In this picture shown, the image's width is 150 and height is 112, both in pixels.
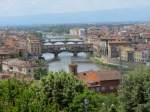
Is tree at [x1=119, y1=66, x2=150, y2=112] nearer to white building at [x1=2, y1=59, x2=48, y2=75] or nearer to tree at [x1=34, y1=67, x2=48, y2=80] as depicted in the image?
tree at [x1=34, y1=67, x2=48, y2=80]

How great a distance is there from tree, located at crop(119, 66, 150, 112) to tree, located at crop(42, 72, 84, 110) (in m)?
2.59

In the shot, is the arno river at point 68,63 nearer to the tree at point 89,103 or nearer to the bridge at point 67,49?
the bridge at point 67,49

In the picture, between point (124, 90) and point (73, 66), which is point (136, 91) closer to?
point (124, 90)

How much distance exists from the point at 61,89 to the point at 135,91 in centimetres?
330

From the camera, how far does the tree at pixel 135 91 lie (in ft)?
27.8

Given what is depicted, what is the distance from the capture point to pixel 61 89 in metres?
11.5

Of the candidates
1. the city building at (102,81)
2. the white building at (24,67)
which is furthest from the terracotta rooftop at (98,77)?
the white building at (24,67)

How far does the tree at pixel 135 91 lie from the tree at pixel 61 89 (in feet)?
8.51

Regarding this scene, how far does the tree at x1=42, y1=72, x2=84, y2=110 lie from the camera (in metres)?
11.3

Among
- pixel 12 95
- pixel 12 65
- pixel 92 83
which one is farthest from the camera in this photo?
pixel 12 65

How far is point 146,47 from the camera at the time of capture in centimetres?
4234

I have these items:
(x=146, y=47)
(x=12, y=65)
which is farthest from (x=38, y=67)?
(x=146, y=47)

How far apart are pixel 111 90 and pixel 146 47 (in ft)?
80.1

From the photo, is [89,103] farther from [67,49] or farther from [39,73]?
[67,49]
